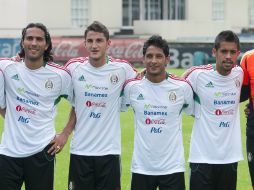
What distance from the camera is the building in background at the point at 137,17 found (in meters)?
43.1

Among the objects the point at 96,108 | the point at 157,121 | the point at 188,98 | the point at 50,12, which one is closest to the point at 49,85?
the point at 96,108

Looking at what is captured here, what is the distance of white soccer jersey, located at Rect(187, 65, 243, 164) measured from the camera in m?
6.73

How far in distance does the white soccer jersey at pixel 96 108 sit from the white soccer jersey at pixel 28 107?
0.26 meters

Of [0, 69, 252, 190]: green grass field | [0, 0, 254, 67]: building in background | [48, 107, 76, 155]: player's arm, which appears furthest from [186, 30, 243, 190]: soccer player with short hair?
[0, 0, 254, 67]: building in background

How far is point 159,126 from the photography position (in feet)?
21.5

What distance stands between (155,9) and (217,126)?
42.3 metres

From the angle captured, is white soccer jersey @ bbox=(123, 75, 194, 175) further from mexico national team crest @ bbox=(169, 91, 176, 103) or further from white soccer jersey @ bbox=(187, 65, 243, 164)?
white soccer jersey @ bbox=(187, 65, 243, 164)

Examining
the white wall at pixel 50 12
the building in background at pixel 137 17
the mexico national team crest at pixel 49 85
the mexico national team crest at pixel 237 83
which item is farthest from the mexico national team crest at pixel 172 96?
the white wall at pixel 50 12

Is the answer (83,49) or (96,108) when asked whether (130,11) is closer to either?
(83,49)

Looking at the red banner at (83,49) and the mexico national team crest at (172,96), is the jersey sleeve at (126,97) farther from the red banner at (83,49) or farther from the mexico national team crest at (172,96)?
the red banner at (83,49)

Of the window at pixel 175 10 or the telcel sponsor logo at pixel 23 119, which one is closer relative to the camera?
the telcel sponsor logo at pixel 23 119

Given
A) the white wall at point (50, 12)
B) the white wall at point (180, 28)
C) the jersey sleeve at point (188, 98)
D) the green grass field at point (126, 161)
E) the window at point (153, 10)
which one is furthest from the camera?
the window at point (153, 10)

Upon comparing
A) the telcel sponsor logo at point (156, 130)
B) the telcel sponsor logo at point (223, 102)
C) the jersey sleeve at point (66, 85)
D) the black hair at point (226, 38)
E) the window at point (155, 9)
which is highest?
the window at point (155, 9)

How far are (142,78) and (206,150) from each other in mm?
896
